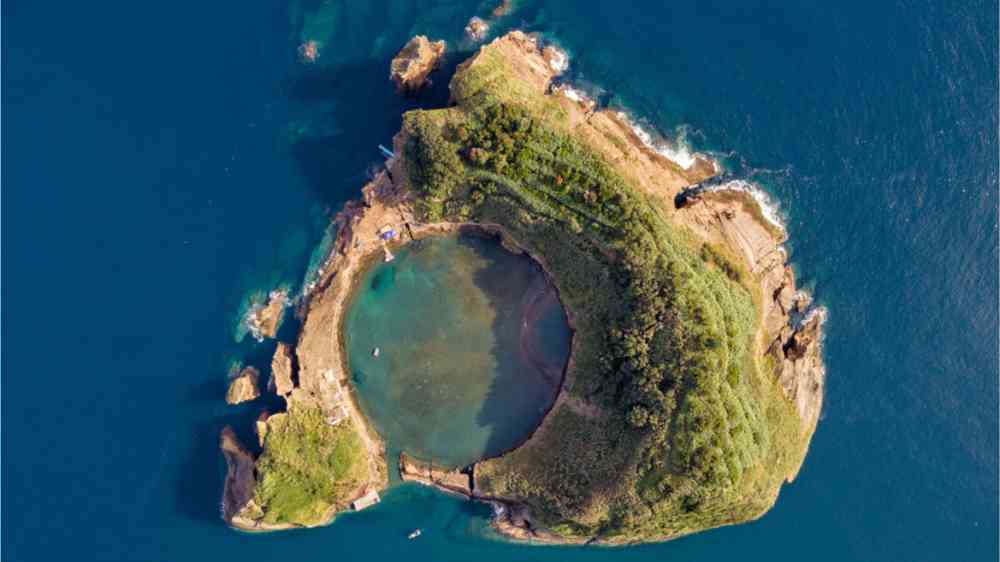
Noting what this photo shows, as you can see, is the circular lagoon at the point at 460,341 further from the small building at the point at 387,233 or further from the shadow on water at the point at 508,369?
the small building at the point at 387,233

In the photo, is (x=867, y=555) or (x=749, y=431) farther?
(x=867, y=555)

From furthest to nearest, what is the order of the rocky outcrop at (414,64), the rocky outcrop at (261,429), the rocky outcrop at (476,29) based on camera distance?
1. the rocky outcrop at (476,29)
2. the rocky outcrop at (261,429)
3. the rocky outcrop at (414,64)

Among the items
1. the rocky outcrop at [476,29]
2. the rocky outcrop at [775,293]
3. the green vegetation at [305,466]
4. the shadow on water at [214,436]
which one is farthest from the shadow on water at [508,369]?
the shadow on water at [214,436]

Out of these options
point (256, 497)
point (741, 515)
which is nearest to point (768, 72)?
point (741, 515)

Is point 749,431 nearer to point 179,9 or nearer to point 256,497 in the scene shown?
point 256,497

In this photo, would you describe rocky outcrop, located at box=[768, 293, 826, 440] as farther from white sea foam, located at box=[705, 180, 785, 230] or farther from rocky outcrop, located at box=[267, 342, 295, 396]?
rocky outcrop, located at box=[267, 342, 295, 396]
